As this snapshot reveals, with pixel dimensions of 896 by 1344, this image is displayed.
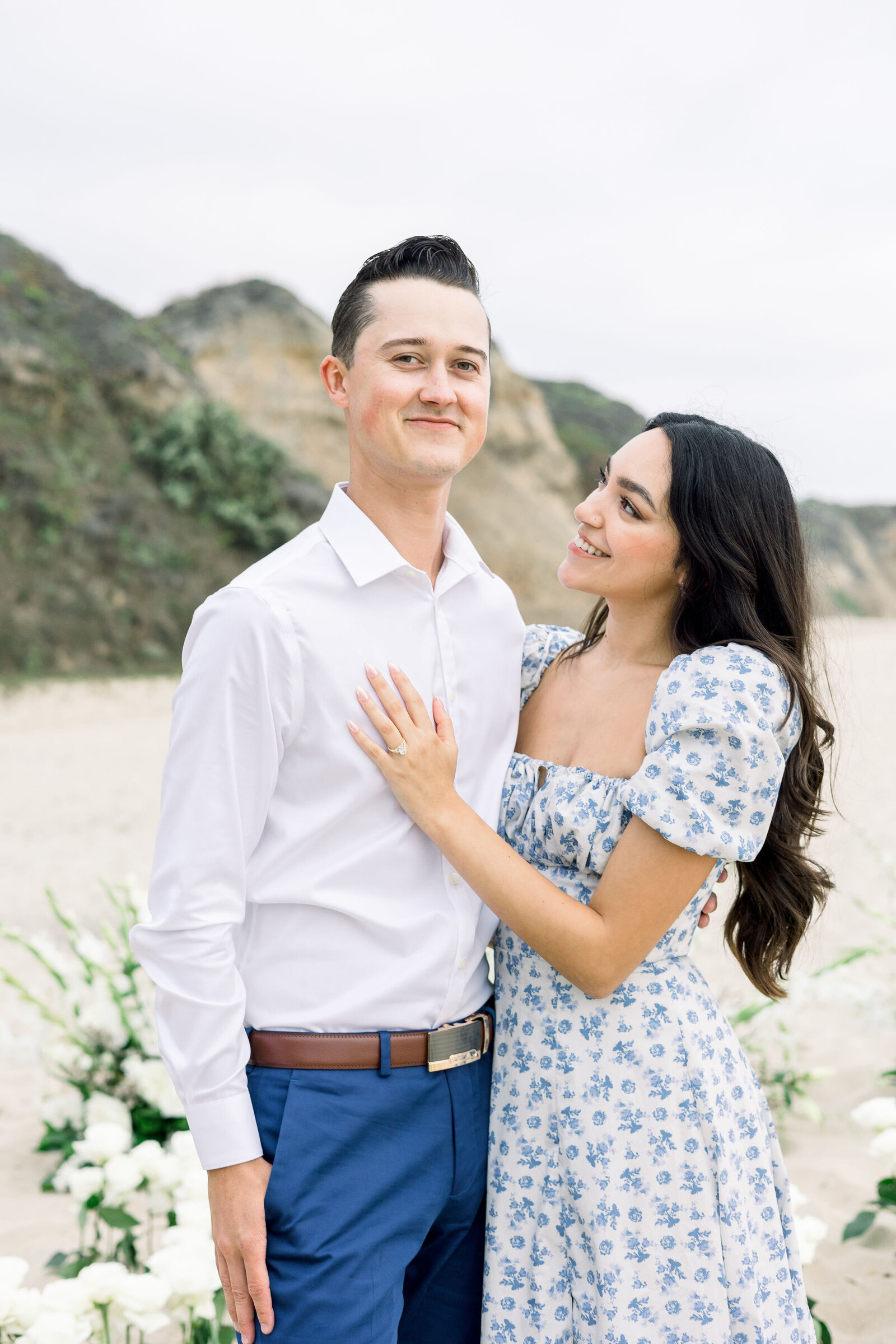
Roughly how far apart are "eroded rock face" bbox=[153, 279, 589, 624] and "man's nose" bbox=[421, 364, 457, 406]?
16.1 m

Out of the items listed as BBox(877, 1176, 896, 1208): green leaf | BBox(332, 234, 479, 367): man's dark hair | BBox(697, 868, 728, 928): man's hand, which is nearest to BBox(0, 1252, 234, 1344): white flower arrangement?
BBox(697, 868, 728, 928): man's hand

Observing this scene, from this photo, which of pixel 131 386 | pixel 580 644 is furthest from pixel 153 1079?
pixel 131 386

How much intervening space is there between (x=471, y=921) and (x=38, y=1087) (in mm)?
3433

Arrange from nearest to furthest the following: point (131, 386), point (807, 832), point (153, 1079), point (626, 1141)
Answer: point (626, 1141), point (807, 832), point (153, 1079), point (131, 386)

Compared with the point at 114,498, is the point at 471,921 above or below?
below

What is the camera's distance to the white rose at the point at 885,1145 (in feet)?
9.43

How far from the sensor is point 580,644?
97.8 inches

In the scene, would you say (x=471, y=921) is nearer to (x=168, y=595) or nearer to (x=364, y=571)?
(x=364, y=571)

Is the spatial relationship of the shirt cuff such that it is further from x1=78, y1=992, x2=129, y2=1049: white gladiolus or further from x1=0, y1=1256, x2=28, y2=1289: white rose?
x1=78, y1=992, x2=129, y2=1049: white gladiolus

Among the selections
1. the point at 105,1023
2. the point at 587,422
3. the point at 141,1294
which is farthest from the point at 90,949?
the point at 587,422

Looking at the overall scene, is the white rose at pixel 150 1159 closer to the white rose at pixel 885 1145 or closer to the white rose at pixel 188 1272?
the white rose at pixel 188 1272

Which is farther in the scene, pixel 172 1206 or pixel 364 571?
pixel 172 1206

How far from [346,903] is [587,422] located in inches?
1170

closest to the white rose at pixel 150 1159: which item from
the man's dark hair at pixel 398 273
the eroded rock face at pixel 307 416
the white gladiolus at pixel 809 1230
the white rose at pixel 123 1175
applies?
the white rose at pixel 123 1175
